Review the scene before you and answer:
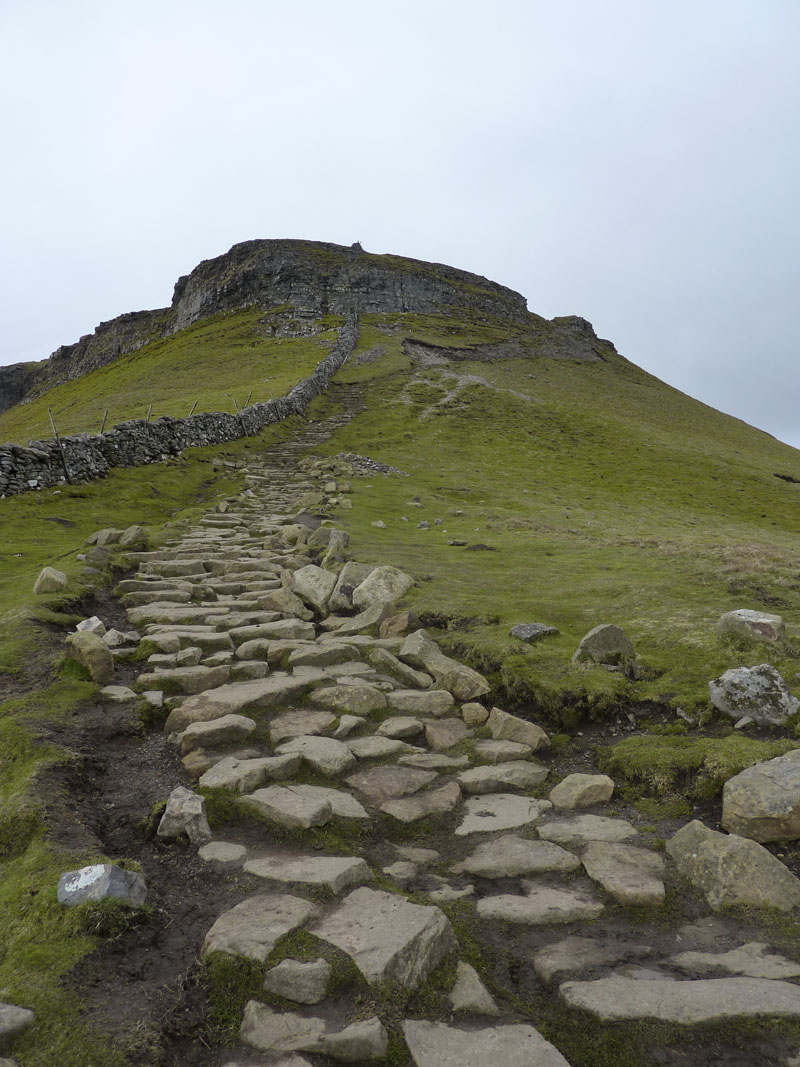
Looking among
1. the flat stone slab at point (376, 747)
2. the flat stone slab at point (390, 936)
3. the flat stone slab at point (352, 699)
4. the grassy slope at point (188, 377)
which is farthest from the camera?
the grassy slope at point (188, 377)

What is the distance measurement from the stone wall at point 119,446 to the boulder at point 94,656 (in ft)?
48.9

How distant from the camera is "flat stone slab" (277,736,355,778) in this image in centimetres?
648

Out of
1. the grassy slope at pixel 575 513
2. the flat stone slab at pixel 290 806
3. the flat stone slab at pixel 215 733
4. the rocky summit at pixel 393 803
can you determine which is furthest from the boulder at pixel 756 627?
the flat stone slab at pixel 215 733

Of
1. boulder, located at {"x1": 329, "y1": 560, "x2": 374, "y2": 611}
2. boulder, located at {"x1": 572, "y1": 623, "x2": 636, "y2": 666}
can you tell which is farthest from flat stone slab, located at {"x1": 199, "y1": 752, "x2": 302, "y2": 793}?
boulder, located at {"x1": 329, "y1": 560, "x2": 374, "y2": 611}

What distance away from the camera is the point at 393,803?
6.00m

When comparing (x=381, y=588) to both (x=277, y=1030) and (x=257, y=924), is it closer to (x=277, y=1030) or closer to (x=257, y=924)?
(x=257, y=924)

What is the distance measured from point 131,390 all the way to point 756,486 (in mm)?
63059

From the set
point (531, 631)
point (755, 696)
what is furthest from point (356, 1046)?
point (531, 631)

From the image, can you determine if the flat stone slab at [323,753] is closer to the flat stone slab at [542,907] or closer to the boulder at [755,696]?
the flat stone slab at [542,907]

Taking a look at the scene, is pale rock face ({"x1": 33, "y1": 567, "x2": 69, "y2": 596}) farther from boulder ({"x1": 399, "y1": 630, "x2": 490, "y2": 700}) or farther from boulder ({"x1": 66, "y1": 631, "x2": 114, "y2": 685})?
boulder ({"x1": 399, "y1": 630, "x2": 490, "y2": 700})

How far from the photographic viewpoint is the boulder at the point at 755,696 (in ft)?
21.4

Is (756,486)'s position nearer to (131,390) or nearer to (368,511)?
(368,511)

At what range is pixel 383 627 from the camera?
10594 mm

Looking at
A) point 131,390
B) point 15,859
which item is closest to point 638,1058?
point 15,859
